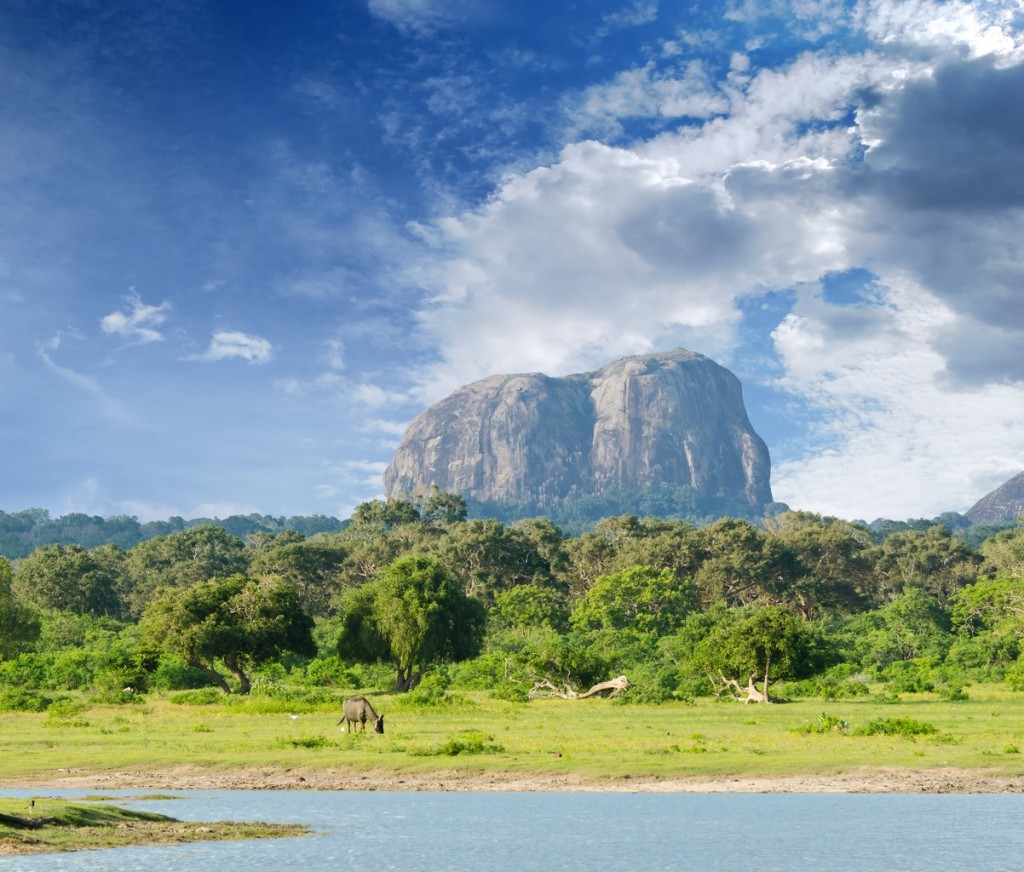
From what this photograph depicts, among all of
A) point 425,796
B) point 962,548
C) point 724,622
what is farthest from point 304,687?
point 962,548

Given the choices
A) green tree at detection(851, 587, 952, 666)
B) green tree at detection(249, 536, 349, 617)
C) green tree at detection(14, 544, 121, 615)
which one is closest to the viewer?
green tree at detection(851, 587, 952, 666)

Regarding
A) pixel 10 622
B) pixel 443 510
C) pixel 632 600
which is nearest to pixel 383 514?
pixel 443 510

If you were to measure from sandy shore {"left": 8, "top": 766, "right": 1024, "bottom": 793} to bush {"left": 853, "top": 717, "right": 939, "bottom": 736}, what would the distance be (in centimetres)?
702

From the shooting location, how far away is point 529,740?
34.0 metres

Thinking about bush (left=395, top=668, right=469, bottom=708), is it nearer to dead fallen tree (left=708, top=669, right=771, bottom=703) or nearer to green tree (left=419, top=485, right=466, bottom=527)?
dead fallen tree (left=708, top=669, right=771, bottom=703)

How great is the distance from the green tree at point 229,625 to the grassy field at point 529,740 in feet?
24.8

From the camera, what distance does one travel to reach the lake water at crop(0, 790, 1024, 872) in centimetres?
1688

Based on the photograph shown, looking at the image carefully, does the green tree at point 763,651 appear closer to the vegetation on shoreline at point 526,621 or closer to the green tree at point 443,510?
the vegetation on shoreline at point 526,621

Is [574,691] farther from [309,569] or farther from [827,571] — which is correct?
[827,571]

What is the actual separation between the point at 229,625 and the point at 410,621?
9.42 meters

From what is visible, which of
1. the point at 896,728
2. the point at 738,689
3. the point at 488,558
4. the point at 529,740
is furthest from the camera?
the point at 488,558

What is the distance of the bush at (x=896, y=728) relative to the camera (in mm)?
33719

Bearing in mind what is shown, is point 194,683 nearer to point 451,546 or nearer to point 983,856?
point 983,856

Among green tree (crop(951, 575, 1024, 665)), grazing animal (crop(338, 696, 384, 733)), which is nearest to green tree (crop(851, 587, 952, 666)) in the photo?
green tree (crop(951, 575, 1024, 665))
